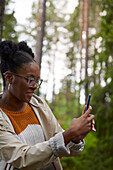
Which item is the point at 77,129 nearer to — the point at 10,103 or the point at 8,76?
the point at 10,103

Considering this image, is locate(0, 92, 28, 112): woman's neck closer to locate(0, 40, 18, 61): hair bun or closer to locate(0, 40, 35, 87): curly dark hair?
locate(0, 40, 35, 87): curly dark hair

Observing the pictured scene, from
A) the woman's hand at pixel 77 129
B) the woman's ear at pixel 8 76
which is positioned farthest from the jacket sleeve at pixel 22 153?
the woman's ear at pixel 8 76

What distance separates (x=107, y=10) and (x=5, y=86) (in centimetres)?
432

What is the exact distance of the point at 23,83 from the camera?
2186 millimetres

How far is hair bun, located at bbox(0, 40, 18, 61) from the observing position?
2.28 meters

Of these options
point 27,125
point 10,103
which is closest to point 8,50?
point 10,103

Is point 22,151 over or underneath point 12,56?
underneath

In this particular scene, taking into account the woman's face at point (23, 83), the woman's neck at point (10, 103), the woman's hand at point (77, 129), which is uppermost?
the woman's face at point (23, 83)

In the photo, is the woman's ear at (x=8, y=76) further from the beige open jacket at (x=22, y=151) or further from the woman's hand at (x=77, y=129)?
the woman's hand at (x=77, y=129)

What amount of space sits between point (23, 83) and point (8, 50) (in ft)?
1.28

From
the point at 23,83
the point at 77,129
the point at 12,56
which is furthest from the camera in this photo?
the point at 12,56

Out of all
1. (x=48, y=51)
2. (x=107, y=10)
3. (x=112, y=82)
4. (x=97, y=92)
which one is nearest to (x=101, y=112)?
(x=97, y=92)

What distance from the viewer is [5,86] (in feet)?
7.77

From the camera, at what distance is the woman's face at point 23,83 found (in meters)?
2.19
